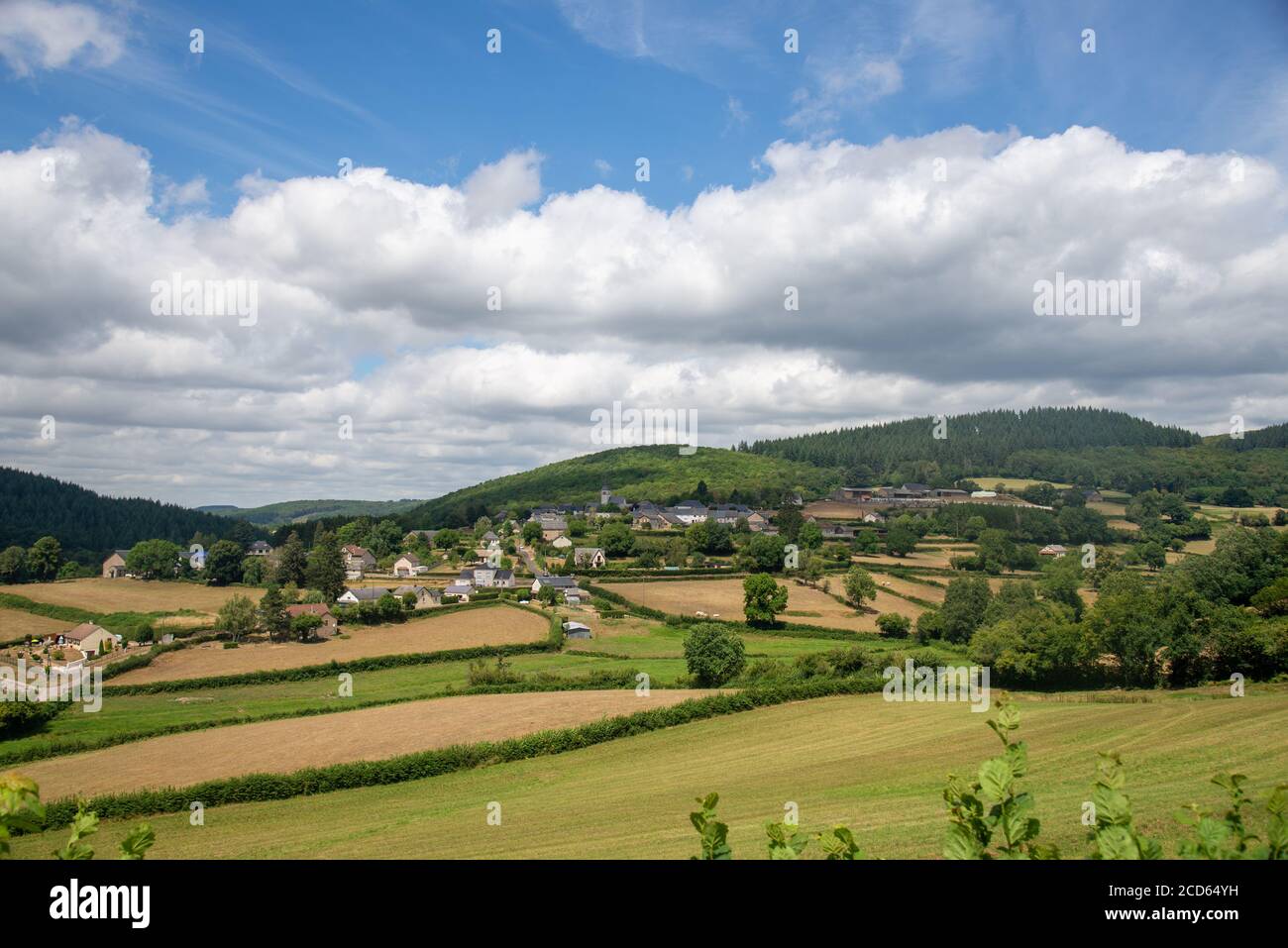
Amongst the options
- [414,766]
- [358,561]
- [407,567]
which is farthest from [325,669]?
[358,561]

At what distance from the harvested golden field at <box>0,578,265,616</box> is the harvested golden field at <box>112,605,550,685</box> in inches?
857

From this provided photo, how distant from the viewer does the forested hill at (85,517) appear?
15675cm

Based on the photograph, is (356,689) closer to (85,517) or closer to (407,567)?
(407,567)

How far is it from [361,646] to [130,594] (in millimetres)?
45885

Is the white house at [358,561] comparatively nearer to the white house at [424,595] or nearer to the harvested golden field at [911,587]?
the white house at [424,595]

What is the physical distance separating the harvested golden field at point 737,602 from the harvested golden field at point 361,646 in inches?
524

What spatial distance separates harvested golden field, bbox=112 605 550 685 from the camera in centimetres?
5378

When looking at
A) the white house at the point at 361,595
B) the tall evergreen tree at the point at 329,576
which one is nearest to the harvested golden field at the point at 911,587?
the white house at the point at 361,595

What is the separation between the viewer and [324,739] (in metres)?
35.1

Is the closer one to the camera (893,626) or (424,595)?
(893,626)

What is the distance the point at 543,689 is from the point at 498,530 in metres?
94.7

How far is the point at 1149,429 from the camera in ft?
653
